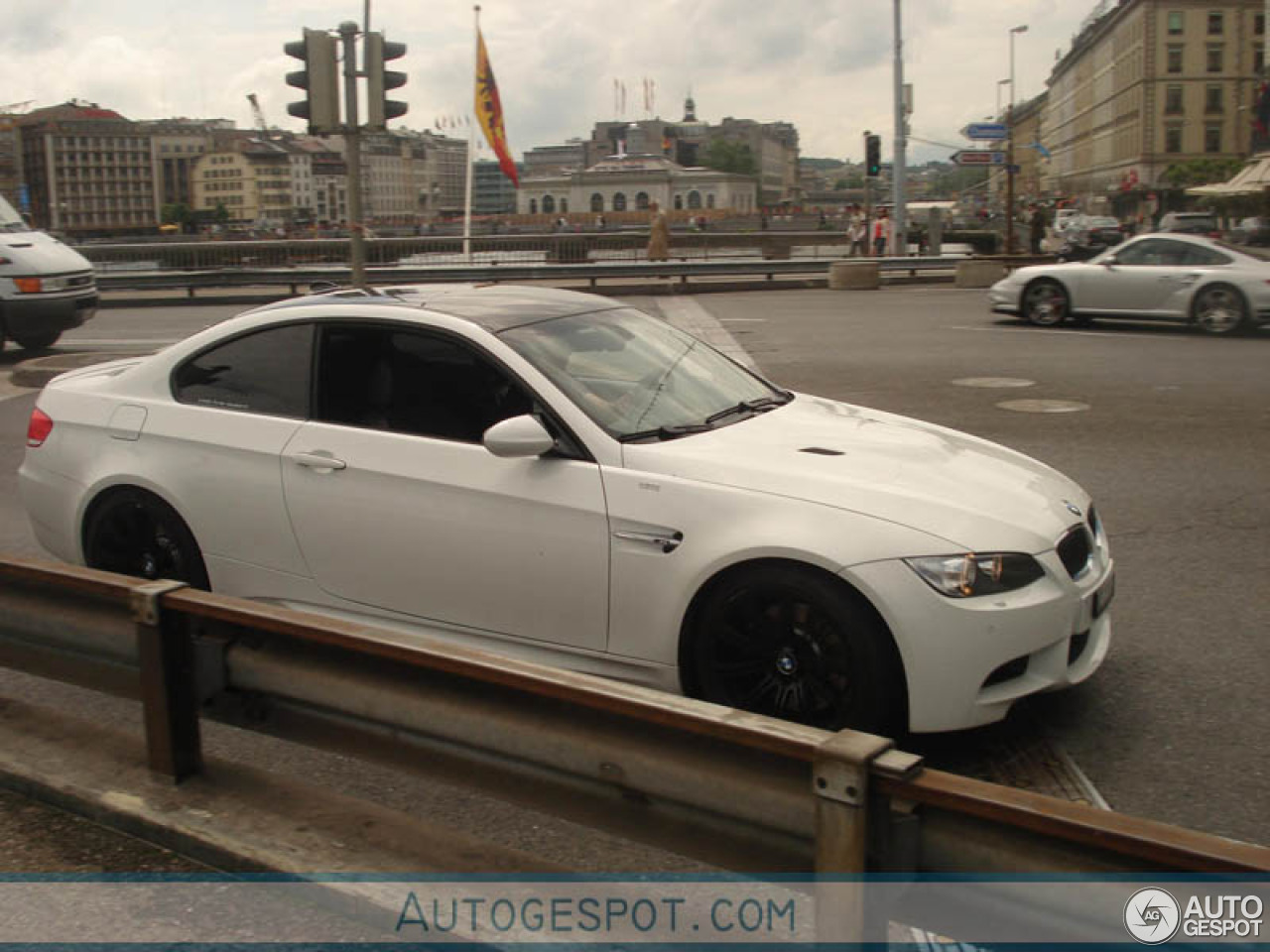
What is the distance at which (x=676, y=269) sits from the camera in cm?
2838

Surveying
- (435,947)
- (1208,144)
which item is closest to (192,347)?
(435,947)

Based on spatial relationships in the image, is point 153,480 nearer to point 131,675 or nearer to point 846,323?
point 131,675

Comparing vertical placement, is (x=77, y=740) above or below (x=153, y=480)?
below

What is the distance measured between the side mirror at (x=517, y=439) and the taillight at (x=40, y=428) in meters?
2.42

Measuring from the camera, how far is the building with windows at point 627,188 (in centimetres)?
15300

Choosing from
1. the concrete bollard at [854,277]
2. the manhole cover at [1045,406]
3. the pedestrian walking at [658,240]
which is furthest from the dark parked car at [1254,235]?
the manhole cover at [1045,406]

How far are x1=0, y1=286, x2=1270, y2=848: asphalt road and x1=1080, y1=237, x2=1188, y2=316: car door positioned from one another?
415 mm

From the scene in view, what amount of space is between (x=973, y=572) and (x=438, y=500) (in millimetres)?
1858

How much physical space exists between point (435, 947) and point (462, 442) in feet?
6.94

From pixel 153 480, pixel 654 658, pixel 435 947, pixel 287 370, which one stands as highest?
pixel 287 370

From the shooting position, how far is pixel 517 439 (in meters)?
4.41

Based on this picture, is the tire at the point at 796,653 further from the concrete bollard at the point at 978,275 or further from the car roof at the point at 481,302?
the concrete bollard at the point at 978,275

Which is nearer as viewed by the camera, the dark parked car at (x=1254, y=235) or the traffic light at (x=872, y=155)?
the traffic light at (x=872, y=155)

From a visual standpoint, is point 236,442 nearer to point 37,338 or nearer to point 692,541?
point 692,541
